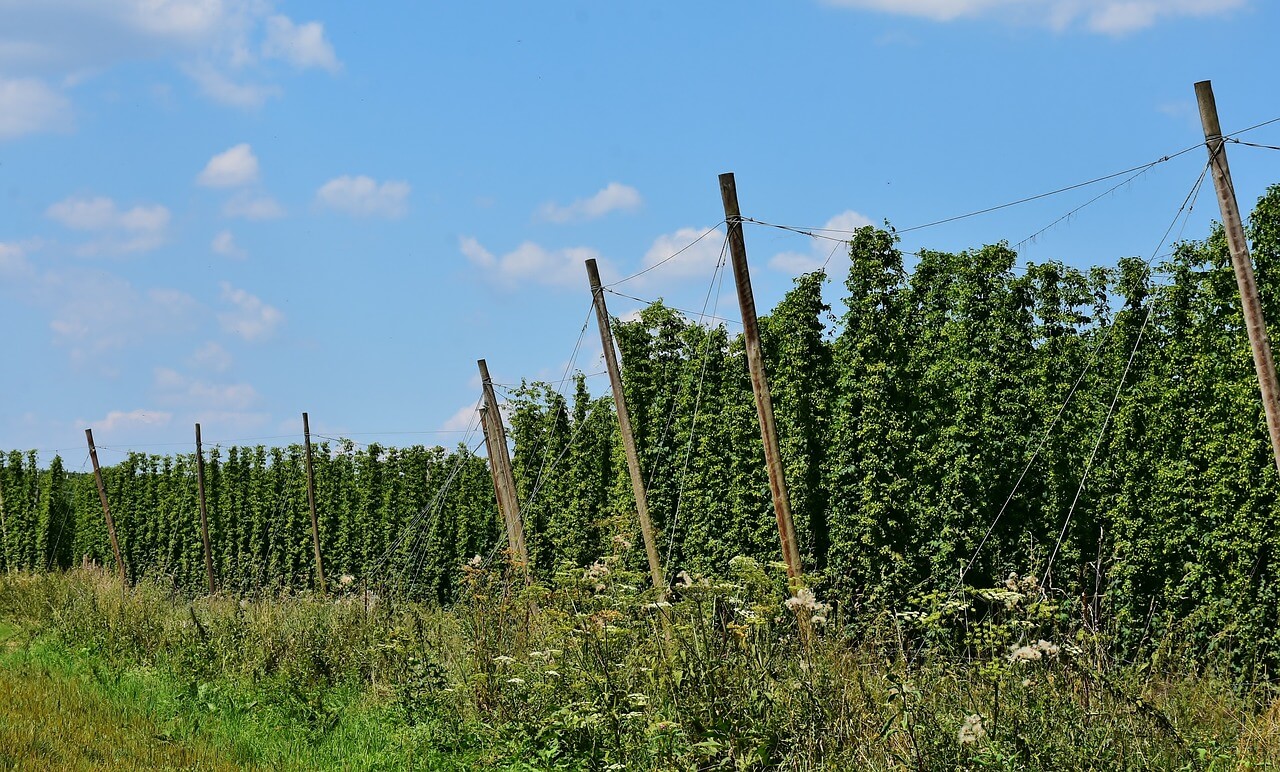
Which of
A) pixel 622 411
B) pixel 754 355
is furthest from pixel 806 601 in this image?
pixel 622 411

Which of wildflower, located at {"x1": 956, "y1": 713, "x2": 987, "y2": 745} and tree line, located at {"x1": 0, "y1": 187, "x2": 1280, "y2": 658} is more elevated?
tree line, located at {"x1": 0, "y1": 187, "x2": 1280, "y2": 658}

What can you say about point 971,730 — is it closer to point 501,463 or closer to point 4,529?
point 501,463

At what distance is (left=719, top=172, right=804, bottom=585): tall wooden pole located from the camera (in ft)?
36.2

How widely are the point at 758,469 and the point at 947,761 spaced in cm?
1021

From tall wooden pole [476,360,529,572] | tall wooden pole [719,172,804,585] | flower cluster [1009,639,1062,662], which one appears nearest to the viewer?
flower cluster [1009,639,1062,662]

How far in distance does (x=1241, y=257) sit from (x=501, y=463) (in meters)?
13.5

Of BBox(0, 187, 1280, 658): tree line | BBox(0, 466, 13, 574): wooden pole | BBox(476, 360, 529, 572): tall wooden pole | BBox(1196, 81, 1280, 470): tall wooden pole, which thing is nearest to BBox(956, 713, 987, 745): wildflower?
BBox(0, 187, 1280, 658): tree line

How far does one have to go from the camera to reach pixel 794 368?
1559cm

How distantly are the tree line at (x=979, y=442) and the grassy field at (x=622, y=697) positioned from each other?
6.17 ft

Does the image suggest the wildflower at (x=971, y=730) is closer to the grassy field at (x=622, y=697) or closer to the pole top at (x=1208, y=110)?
the grassy field at (x=622, y=697)

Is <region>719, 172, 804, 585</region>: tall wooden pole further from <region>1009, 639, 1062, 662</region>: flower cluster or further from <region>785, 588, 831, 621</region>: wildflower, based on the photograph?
<region>1009, 639, 1062, 662</region>: flower cluster

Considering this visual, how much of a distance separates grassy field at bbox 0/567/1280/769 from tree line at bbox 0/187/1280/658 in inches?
74.0

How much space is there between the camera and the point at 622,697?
7625mm

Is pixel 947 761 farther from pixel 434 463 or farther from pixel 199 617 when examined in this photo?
pixel 434 463
